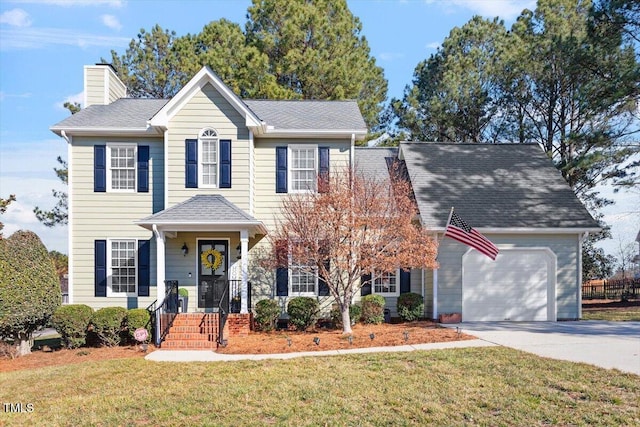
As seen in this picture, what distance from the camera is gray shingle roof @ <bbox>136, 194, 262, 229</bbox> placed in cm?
1440

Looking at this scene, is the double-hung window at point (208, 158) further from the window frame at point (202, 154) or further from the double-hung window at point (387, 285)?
the double-hung window at point (387, 285)

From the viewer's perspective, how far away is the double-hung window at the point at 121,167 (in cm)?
1667

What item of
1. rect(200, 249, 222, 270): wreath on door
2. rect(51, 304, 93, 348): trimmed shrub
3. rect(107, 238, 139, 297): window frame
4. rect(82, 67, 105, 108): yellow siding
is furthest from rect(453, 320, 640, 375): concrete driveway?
rect(82, 67, 105, 108): yellow siding

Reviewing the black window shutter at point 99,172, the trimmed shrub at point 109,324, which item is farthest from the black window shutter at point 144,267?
the trimmed shrub at point 109,324

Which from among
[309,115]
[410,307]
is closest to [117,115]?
[309,115]

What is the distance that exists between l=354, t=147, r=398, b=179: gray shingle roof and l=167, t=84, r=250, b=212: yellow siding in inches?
167

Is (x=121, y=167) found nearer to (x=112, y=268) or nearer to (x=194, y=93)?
(x=112, y=268)

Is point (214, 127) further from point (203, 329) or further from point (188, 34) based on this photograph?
point (188, 34)

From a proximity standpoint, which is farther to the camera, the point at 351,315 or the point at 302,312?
the point at 351,315

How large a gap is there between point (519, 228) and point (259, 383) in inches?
419

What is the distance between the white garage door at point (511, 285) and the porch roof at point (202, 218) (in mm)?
6739

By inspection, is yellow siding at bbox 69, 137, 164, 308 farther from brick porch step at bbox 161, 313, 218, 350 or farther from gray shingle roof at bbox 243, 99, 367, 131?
gray shingle roof at bbox 243, 99, 367, 131

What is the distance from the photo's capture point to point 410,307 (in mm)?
16656

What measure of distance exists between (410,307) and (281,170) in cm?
585
